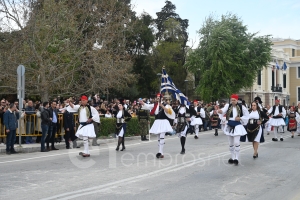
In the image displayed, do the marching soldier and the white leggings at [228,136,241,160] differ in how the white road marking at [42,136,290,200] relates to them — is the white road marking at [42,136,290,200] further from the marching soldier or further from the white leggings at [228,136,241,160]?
the marching soldier

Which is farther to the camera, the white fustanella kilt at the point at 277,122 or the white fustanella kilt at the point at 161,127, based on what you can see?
the white fustanella kilt at the point at 277,122

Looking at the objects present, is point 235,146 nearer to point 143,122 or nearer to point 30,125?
point 30,125

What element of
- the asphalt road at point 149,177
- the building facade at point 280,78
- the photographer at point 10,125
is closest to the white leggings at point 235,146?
the asphalt road at point 149,177

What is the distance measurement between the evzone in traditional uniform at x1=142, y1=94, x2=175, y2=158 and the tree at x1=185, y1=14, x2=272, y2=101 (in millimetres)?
33504

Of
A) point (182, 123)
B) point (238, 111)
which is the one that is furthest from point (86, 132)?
point (238, 111)

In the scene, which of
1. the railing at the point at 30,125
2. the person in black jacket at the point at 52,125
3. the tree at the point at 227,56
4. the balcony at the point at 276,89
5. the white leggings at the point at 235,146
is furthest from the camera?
the balcony at the point at 276,89

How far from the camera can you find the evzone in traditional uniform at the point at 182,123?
14980 millimetres

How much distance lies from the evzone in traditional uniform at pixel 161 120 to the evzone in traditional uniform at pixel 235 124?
1.88 m

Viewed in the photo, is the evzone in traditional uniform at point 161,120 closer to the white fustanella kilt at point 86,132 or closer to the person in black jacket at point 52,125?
the white fustanella kilt at point 86,132

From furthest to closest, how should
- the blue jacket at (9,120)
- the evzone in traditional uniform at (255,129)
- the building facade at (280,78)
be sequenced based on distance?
the building facade at (280,78)
the blue jacket at (9,120)
the evzone in traditional uniform at (255,129)

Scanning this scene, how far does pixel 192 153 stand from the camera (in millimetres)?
15664

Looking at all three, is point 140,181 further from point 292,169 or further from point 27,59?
point 27,59

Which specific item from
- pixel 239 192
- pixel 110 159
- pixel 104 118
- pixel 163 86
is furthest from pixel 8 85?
pixel 239 192

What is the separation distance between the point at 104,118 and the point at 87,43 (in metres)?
5.32
